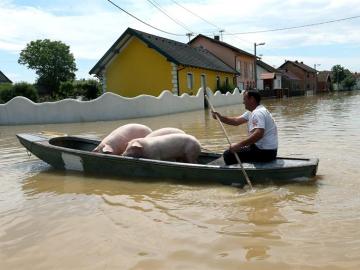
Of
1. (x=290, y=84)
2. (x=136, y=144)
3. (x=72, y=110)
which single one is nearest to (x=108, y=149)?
(x=136, y=144)

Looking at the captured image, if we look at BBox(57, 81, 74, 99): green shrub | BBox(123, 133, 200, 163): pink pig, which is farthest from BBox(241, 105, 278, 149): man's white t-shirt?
BBox(57, 81, 74, 99): green shrub

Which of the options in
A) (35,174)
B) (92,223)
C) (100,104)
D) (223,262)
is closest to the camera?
(223,262)

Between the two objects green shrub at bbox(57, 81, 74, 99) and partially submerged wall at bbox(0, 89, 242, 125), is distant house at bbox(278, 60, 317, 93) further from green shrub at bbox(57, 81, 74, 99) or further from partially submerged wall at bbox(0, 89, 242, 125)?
partially submerged wall at bbox(0, 89, 242, 125)

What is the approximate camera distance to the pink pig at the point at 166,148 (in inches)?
297

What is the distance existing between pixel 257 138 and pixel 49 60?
238ft

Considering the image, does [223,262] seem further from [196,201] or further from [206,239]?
[196,201]

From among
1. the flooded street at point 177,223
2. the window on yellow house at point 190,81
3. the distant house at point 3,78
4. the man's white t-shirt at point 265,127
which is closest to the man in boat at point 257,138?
the man's white t-shirt at point 265,127

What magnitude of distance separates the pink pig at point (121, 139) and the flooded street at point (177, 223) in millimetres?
572

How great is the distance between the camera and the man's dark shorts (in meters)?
6.97

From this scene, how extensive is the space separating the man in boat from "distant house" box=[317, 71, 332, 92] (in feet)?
312

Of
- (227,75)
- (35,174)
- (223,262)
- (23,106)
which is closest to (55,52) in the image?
(227,75)

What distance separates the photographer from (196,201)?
6.09m

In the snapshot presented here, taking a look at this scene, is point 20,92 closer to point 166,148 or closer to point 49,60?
point 166,148

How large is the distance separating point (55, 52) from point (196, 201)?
74.2m
